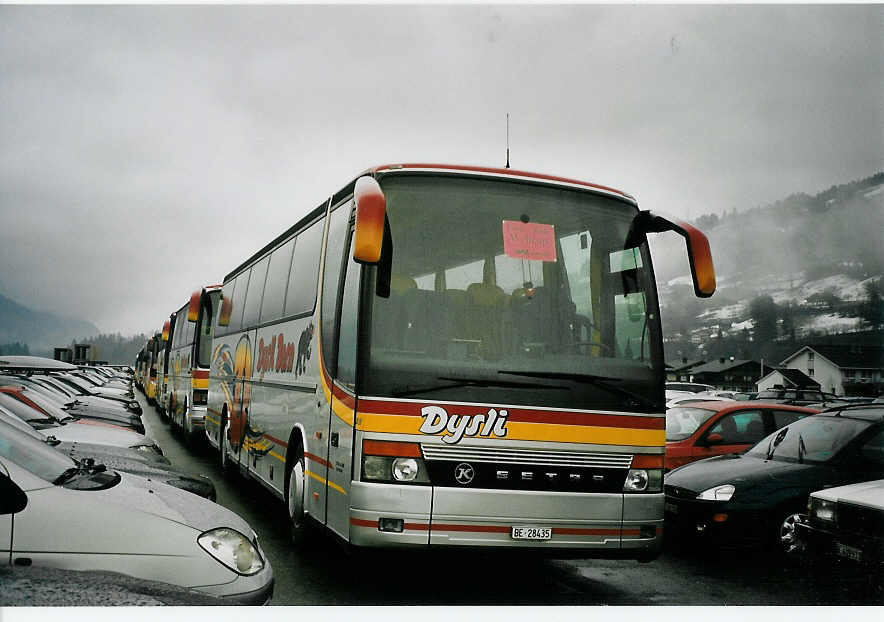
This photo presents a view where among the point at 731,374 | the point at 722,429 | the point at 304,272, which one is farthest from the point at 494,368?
the point at 731,374

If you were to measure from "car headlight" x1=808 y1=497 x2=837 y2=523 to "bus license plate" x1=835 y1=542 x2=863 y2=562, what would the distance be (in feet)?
0.68

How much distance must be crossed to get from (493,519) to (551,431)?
2.34 feet

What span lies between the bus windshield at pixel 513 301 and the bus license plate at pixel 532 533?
0.85 metres

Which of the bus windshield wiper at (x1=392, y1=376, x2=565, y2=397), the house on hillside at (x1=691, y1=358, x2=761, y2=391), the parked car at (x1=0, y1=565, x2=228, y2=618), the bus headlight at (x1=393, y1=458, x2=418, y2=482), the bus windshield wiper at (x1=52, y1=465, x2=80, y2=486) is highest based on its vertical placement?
the bus windshield wiper at (x1=392, y1=376, x2=565, y2=397)

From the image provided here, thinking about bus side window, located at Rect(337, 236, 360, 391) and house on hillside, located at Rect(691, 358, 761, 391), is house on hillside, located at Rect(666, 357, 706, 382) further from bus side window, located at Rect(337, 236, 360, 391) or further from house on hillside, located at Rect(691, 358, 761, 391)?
bus side window, located at Rect(337, 236, 360, 391)

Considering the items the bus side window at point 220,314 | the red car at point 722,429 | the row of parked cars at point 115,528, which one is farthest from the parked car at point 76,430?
the red car at point 722,429

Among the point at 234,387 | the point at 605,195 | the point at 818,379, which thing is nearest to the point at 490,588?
the point at 605,195

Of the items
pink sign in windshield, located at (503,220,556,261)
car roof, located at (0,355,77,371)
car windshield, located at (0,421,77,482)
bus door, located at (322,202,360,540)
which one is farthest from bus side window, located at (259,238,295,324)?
car roof, located at (0,355,77,371)

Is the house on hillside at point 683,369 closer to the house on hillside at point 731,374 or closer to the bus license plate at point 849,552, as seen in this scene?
the house on hillside at point 731,374

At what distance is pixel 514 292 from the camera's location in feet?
20.1

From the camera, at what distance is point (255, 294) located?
11586 mm

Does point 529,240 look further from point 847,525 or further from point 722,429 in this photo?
point 722,429

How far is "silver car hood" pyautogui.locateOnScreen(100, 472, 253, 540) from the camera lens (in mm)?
4613
